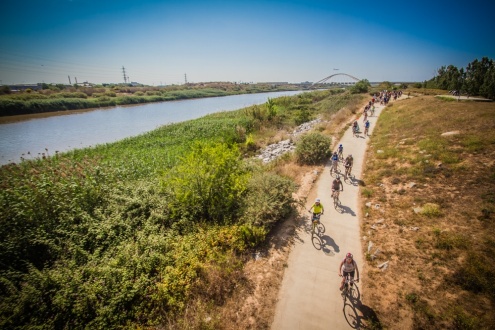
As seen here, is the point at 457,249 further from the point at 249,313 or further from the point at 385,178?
the point at 249,313

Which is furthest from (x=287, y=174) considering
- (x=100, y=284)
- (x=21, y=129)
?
(x=21, y=129)

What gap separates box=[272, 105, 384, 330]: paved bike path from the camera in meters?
6.73

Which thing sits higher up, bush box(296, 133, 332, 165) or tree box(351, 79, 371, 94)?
tree box(351, 79, 371, 94)

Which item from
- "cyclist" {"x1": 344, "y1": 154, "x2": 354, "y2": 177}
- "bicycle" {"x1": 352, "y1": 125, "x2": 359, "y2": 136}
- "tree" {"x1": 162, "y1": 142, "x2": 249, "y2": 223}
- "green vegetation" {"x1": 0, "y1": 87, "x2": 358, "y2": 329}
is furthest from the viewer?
"bicycle" {"x1": 352, "y1": 125, "x2": 359, "y2": 136}

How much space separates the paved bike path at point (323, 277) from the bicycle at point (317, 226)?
213 millimetres

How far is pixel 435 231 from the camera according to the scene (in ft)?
30.0

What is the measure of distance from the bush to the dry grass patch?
3.85 metres

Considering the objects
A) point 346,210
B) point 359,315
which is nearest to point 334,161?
point 346,210

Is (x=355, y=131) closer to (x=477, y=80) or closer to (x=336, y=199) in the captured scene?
(x=336, y=199)

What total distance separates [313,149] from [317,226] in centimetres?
938

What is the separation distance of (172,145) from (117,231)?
59.8ft

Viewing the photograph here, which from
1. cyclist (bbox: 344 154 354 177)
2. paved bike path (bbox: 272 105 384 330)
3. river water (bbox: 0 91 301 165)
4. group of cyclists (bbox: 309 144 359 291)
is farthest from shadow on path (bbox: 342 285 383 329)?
river water (bbox: 0 91 301 165)

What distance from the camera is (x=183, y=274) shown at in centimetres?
759

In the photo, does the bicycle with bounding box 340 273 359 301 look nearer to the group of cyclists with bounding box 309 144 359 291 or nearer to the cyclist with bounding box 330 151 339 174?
the group of cyclists with bounding box 309 144 359 291
